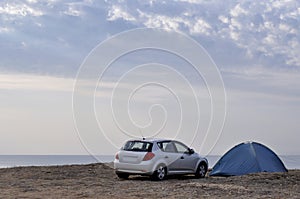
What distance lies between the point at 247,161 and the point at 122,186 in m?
6.76

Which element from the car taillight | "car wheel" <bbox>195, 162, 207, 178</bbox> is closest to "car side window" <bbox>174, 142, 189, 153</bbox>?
"car wheel" <bbox>195, 162, 207, 178</bbox>

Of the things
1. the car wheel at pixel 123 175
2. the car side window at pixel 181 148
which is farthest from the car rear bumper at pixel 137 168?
the car side window at pixel 181 148

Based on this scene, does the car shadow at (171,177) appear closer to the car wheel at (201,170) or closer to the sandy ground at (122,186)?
the sandy ground at (122,186)

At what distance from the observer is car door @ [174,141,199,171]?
69.2 ft

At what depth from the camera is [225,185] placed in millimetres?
17609

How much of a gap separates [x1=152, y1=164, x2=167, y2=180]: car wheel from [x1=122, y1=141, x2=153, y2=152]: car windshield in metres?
0.75

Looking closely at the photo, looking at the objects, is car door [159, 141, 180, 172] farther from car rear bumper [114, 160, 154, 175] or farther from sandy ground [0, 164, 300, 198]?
car rear bumper [114, 160, 154, 175]

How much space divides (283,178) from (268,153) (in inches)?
124

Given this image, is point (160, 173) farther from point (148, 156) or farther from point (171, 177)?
point (171, 177)

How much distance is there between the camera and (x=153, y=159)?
19.9 metres

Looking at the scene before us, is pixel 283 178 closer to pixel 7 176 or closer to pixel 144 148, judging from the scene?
pixel 144 148

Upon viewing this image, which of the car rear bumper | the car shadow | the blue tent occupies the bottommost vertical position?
the car shadow

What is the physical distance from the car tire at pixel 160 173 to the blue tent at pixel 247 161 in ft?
10.2

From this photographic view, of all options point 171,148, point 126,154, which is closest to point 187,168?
point 171,148
